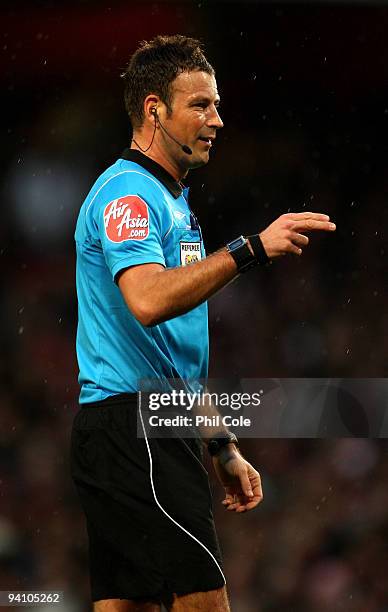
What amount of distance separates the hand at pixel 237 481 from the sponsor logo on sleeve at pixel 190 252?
567 mm

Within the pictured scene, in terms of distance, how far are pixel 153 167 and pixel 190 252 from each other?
0.26 meters

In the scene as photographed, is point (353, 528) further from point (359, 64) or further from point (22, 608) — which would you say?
point (359, 64)

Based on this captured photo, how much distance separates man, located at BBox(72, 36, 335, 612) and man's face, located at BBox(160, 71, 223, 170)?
9 cm

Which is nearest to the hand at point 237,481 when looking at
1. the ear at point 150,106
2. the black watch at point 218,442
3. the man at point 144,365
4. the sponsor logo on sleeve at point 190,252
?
the black watch at point 218,442

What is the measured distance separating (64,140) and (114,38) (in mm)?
668

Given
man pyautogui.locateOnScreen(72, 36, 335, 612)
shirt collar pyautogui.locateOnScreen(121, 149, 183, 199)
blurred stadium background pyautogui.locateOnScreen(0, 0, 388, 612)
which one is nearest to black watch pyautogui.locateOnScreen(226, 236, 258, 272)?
man pyautogui.locateOnScreen(72, 36, 335, 612)

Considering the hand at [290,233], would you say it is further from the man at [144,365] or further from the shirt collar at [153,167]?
the shirt collar at [153,167]

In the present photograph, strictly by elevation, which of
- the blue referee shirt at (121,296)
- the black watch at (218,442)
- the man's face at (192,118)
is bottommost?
the black watch at (218,442)

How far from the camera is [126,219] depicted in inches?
97.9

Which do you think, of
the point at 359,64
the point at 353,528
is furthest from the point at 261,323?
the point at 359,64

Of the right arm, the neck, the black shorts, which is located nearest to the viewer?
the right arm

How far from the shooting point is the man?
242cm

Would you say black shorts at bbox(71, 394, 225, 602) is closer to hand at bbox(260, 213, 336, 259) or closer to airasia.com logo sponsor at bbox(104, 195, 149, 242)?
airasia.com logo sponsor at bbox(104, 195, 149, 242)

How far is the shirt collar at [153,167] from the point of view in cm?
273
